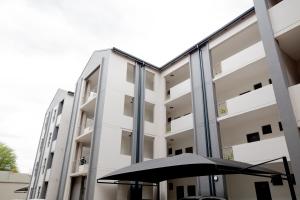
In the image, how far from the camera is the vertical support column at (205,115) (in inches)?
472

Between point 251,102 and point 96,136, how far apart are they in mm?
9070

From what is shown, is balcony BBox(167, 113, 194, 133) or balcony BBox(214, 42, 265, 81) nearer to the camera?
balcony BBox(214, 42, 265, 81)

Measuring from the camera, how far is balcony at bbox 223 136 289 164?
32.2 ft

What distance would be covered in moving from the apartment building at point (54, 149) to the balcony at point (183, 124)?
10.0 meters

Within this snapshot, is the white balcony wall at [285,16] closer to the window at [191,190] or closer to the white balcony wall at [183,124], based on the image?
the white balcony wall at [183,124]

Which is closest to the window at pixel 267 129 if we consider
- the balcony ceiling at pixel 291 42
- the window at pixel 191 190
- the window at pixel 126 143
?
the balcony ceiling at pixel 291 42

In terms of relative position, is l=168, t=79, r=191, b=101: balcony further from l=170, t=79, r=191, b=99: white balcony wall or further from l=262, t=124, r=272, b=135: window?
l=262, t=124, r=272, b=135: window

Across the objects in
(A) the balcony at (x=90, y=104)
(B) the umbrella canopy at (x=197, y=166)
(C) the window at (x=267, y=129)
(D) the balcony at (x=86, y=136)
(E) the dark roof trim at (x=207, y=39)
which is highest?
(E) the dark roof trim at (x=207, y=39)

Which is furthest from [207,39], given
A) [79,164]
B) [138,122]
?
[79,164]

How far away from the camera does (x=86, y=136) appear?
16125mm

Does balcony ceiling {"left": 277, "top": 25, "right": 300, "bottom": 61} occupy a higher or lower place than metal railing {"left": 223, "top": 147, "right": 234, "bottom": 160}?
higher

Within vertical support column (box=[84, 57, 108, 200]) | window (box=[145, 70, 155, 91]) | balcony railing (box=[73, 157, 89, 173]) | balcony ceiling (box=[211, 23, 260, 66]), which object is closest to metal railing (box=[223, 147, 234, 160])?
balcony ceiling (box=[211, 23, 260, 66])

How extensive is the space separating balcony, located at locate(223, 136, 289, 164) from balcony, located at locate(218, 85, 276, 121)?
1.75 metres

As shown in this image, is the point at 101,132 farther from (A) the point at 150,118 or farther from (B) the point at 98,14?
(B) the point at 98,14
